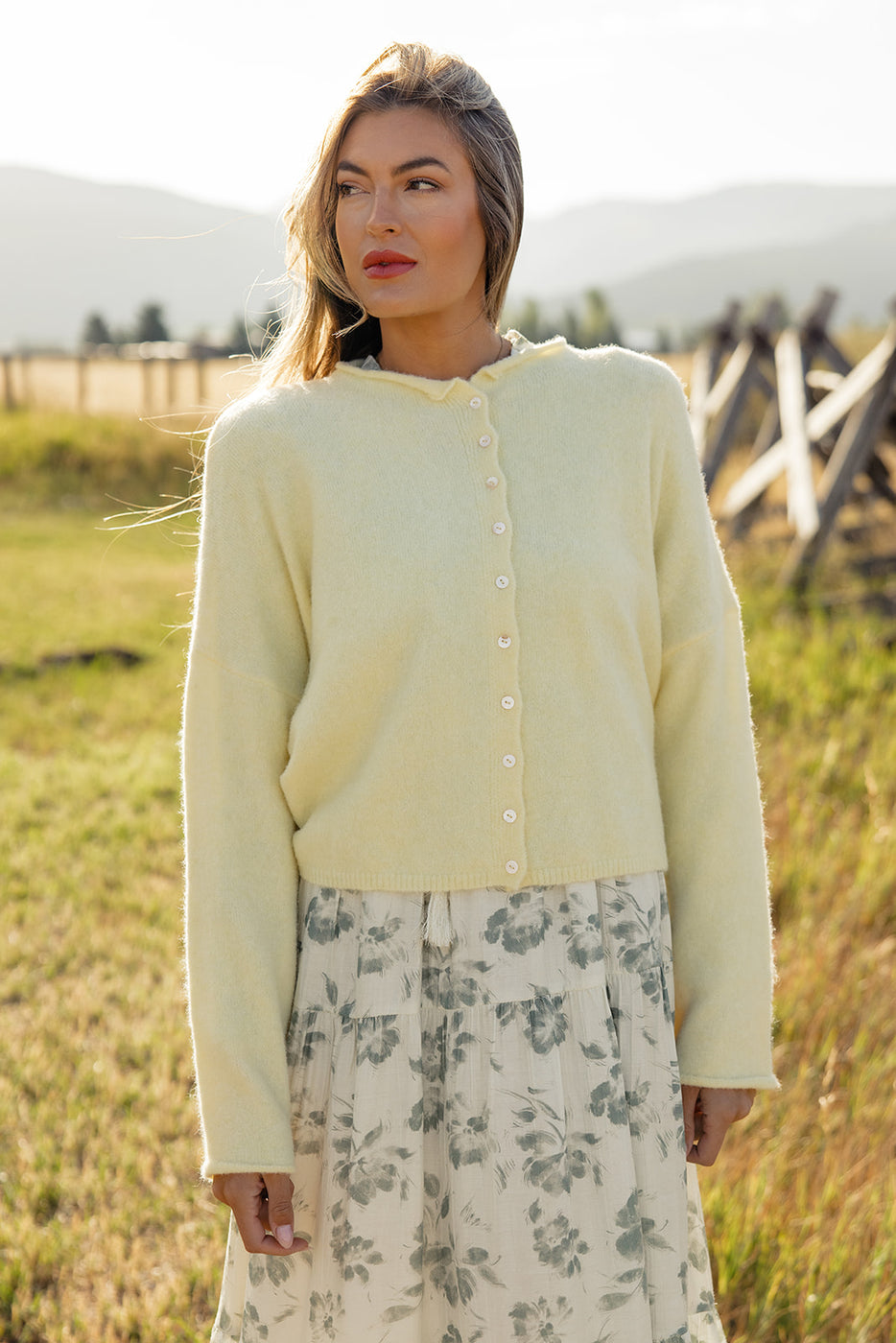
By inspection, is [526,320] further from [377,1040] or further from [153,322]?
[377,1040]

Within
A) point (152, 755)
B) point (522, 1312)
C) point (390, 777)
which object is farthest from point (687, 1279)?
point (152, 755)

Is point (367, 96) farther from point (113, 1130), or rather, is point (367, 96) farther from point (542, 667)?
point (113, 1130)

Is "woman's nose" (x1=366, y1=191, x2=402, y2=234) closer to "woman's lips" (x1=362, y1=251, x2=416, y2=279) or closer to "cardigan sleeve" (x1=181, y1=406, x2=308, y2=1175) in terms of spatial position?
"woman's lips" (x1=362, y1=251, x2=416, y2=279)

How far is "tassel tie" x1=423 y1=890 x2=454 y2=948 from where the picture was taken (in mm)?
1563

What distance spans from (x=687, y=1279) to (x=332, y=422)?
1.34 meters

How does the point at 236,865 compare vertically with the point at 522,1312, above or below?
above

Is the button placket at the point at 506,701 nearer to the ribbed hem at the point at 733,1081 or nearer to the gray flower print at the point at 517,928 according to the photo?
the gray flower print at the point at 517,928

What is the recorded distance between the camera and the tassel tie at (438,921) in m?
1.56

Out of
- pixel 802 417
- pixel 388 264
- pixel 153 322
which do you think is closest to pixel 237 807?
pixel 388 264

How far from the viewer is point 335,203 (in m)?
1.68

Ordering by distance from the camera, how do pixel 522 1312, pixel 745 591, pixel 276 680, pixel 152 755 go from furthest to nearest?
pixel 745 591, pixel 152 755, pixel 276 680, pixel 522 1312

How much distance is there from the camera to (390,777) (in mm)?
1589

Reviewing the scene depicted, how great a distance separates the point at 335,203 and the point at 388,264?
0.15 meters

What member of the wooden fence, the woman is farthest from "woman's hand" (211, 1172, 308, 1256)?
the wooden fence
